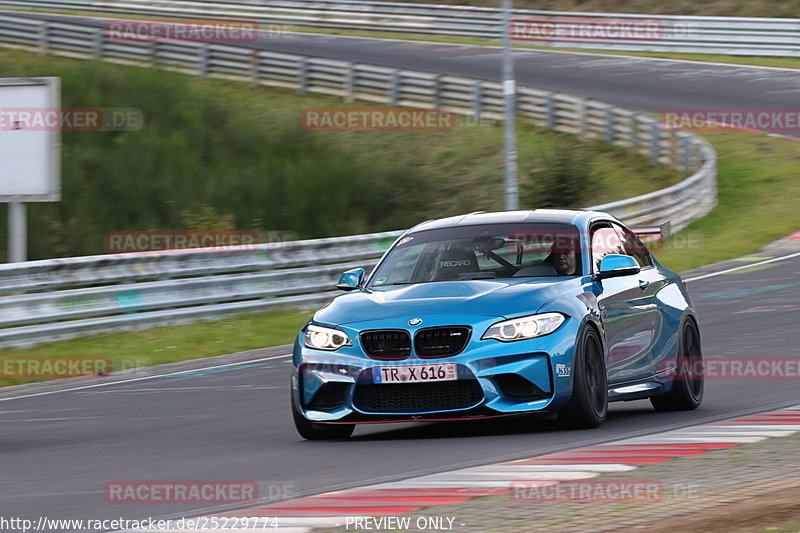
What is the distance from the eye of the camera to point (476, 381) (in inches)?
342

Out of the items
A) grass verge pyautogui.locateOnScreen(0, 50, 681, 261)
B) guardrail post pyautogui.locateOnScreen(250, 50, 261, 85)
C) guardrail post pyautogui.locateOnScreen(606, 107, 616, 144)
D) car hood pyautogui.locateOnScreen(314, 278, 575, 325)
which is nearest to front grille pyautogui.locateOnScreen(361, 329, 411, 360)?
car hood pyautogui.locateOnScreen(314, 278, 575, 325)

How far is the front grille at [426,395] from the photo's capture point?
28.6ft

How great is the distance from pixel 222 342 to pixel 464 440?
28.1 ft

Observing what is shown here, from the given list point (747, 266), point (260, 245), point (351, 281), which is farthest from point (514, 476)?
point (747, 266)

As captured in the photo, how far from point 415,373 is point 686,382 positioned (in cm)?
258

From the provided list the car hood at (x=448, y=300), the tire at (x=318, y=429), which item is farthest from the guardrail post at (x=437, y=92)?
the tire at (x=318, y=429)

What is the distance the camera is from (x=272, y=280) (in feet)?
63.5

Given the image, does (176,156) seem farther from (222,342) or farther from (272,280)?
(222,342)

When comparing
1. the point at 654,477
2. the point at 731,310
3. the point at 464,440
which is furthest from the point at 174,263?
the point at 654,477

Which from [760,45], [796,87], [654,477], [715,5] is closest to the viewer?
[654,477]

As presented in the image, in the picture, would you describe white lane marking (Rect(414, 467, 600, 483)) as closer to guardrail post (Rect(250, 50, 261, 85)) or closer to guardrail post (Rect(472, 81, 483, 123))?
guardrail post (Rect(472, 81, 483, 123))

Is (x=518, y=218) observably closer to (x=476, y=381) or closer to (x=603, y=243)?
(x=603, y=243)

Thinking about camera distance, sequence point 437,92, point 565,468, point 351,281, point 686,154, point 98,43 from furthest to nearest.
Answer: point 98,43 → point 437,92 → point 686,154 → point 351,281 → point 565,468

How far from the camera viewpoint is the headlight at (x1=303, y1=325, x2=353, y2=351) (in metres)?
8.98
